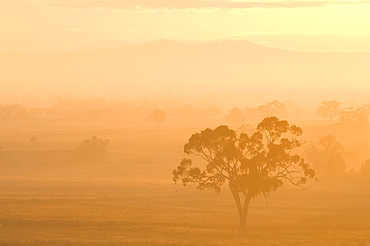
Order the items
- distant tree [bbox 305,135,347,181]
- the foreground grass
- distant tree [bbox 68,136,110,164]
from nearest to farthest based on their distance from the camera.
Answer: the foreground grass, distant tree [bbox 305,135,347,181], distant tree [bbox 68,136,110,164]

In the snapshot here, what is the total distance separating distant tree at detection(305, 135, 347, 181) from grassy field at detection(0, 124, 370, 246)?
6.69 meters

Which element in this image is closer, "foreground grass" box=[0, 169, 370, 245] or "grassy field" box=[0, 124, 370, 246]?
"foreground grass" box=[0, 169, 370, 245]

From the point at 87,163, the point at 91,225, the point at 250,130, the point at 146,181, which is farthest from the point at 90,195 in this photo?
the point at 250,130

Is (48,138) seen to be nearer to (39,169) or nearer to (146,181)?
(39,169)

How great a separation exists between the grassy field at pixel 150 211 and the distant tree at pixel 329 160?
6687 mm

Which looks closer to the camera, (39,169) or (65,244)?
(65,244)

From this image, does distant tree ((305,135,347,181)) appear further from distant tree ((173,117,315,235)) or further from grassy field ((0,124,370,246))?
distant tree ((173,117,315,235))

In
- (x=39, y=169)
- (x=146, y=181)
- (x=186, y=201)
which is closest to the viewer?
(x=186, y=201)

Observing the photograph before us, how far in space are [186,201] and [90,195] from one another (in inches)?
478

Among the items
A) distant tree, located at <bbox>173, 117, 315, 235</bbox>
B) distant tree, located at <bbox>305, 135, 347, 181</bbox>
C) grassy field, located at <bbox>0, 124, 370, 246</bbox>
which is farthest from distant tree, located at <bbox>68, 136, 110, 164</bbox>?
distant tree, located at <bbox>173, 117, 315, 235</bbox>

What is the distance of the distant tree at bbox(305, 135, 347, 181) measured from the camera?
10819 cm

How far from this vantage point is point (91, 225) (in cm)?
5912

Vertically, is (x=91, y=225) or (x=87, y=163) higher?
(x=87, y=163)

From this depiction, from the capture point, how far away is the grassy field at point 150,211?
52.7 m
